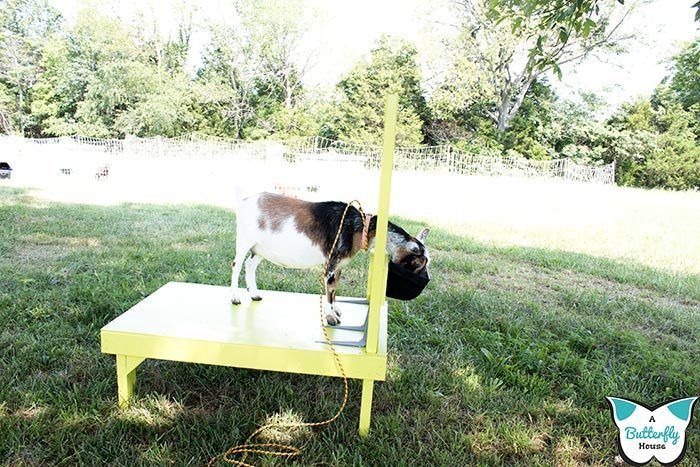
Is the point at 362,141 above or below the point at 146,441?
above

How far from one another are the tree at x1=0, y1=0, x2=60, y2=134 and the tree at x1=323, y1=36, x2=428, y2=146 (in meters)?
20.5

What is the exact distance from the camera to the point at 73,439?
72.6 inches

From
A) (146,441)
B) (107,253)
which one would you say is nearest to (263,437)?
(146,441)

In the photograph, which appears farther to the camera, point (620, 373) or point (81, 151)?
point (81, 151)

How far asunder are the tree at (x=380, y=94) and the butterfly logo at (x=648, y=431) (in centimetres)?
2267

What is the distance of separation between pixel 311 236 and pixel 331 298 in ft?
1.13

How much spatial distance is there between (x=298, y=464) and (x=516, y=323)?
6.82 feet

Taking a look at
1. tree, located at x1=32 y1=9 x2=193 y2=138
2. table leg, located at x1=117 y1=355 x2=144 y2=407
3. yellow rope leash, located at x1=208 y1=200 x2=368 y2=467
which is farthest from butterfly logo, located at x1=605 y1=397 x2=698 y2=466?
tree, located at x1=32 y1=9 x2=193 y2=138

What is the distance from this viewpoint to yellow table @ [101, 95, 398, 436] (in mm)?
1860

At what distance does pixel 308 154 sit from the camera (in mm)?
17391

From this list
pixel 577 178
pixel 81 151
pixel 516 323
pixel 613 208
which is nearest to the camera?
pixel 516 323

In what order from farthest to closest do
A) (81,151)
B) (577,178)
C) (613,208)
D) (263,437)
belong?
(577,178), (81,151), (613,208), (263,437)

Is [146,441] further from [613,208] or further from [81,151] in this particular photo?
[81,151]

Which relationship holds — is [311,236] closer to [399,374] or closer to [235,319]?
[235,319]
